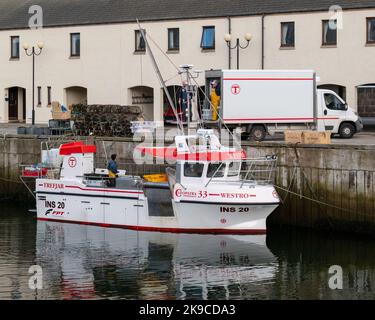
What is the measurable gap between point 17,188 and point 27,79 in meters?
13.8

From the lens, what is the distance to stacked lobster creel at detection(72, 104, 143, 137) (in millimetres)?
41344

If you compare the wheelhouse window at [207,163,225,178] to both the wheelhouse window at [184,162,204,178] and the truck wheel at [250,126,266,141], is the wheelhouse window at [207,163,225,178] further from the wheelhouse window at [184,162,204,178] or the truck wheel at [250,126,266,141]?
the truck wheel at [250,126,266,141]

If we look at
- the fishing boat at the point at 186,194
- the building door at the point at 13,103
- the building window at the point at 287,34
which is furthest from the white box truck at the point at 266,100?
the building door at the point at 13,103

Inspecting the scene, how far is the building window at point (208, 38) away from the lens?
4881cm

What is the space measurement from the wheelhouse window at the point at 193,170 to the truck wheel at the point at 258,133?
7090 millimetres

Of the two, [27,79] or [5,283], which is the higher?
[27,79]

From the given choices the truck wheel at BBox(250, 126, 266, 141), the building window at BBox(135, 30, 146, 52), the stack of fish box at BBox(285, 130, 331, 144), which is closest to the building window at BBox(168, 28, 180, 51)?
the building window at BBox(135, 30, 146, 52)

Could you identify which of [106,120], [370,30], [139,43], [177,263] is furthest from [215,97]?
[139,43]

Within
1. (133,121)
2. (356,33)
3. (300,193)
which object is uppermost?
(356,33)

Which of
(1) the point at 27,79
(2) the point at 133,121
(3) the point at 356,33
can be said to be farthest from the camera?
(1) the point at 27,79

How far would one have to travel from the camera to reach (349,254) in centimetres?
3070

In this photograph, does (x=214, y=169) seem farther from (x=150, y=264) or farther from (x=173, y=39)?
(x=173, y=39)
